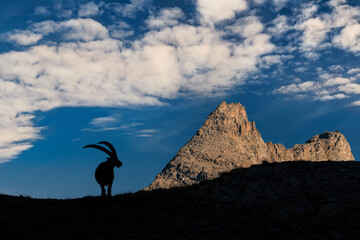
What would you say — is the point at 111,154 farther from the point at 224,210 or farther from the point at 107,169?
the point at 224,210

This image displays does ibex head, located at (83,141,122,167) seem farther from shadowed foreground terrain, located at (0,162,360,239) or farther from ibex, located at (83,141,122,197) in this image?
shadowed foreground terrain, located at (0,162,360,239)

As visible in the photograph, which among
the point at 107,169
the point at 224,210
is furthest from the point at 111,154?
the point at 224,210

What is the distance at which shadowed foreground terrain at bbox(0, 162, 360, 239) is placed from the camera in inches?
431

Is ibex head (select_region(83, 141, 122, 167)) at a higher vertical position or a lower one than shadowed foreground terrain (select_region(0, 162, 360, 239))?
higher

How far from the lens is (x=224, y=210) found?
1416 cm

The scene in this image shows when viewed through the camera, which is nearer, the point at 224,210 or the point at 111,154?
the point at 224,210

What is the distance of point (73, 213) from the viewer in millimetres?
14680

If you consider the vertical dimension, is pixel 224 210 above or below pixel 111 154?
below

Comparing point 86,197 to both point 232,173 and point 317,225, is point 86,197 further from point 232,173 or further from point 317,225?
point 317,225

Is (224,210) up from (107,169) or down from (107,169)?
down

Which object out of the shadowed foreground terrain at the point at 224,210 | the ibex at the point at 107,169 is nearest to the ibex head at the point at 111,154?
the ibex at the point at 107,169

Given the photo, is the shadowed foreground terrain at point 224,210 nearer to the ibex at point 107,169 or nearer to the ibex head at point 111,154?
the ibex at point 107,169

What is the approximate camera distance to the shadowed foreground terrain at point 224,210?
10938mm

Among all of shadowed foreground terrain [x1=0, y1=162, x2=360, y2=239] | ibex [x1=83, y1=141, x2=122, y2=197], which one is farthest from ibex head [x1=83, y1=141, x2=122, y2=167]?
shadowed foreground terrain [x1=0, y1=162, x2=360, y2=239]
